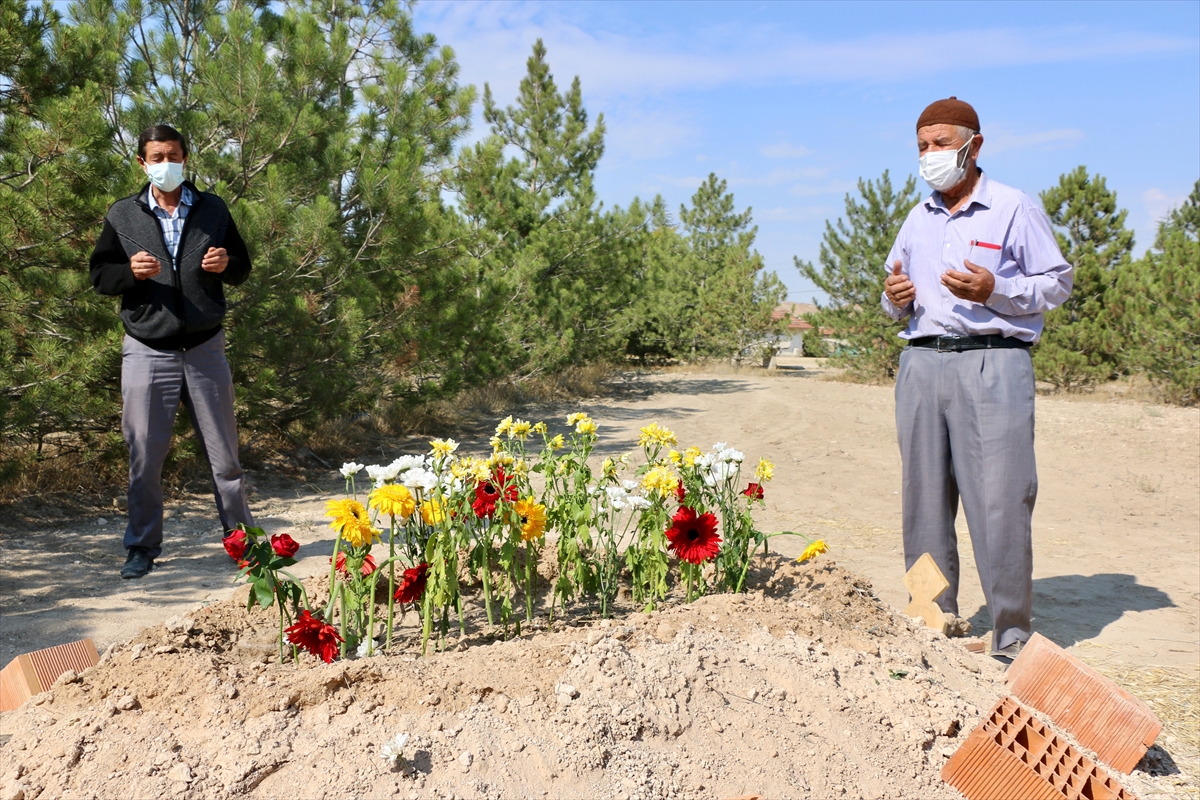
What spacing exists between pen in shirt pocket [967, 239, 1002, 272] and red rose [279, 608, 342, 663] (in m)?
2.29

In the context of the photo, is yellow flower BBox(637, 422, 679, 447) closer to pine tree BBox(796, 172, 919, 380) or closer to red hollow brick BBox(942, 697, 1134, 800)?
red hollow brick BBox(942, 697, 1134, 800)

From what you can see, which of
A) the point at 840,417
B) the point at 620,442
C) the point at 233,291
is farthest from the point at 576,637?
the point at 840,417

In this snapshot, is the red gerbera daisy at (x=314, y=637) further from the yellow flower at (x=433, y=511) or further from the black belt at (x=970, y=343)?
the black belt at (x=970, y=343)

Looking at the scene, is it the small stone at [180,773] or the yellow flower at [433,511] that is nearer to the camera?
the small stone at [180,773]

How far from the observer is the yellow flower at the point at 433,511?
7.98 ft

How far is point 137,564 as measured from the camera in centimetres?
371

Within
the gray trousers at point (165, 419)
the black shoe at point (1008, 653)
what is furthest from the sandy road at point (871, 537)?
the black shoe at point (1008, 653)

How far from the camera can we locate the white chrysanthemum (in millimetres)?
1653

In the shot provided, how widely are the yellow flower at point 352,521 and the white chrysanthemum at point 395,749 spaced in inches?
25.7

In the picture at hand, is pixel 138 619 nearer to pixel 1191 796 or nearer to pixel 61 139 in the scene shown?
pixel 61 139

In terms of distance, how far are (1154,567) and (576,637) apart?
3529 mm

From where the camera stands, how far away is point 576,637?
235cm

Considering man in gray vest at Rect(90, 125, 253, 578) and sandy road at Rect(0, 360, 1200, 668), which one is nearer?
sandy road at Rect(0, 360, 1200, 668)

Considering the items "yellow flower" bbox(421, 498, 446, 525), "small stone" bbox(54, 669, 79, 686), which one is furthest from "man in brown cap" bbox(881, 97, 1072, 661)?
"small stone" bbox(54, 669, 79, 686)
